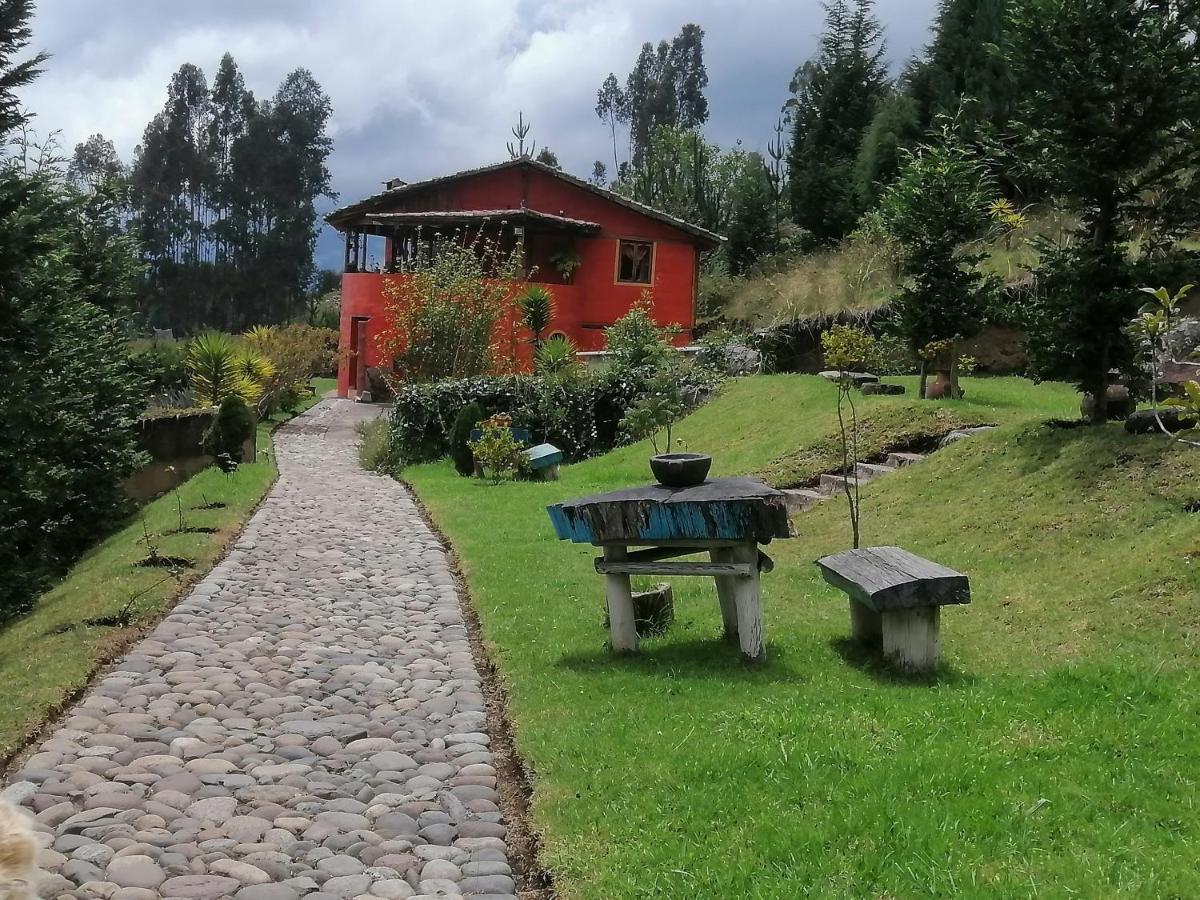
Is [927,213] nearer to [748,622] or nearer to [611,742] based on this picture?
[748,622]

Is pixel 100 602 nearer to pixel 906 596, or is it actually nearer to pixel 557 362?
pixel 906 596

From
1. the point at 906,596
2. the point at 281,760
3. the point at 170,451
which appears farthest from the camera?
the point at 170,451

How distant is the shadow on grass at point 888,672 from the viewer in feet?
17.7

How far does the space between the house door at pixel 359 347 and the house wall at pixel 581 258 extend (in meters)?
0.16

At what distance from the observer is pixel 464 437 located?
16844 mm

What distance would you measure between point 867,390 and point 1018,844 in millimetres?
11414

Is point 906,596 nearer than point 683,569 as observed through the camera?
Yes

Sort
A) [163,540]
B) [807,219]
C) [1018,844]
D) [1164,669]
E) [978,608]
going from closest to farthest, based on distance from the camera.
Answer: [1018,844]
[1164,669]
[978,608]
[163,540]
[807,219]

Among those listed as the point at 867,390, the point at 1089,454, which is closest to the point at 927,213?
the point at 867,390

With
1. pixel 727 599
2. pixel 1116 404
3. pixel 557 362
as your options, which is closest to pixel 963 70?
pixel 557 362

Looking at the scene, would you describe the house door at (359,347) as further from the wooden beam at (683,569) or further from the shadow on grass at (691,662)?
the wooden beam at (683,569)

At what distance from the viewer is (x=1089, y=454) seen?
8531 mm

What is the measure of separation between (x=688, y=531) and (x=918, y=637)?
1354mm

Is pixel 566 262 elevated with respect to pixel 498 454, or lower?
elevated
